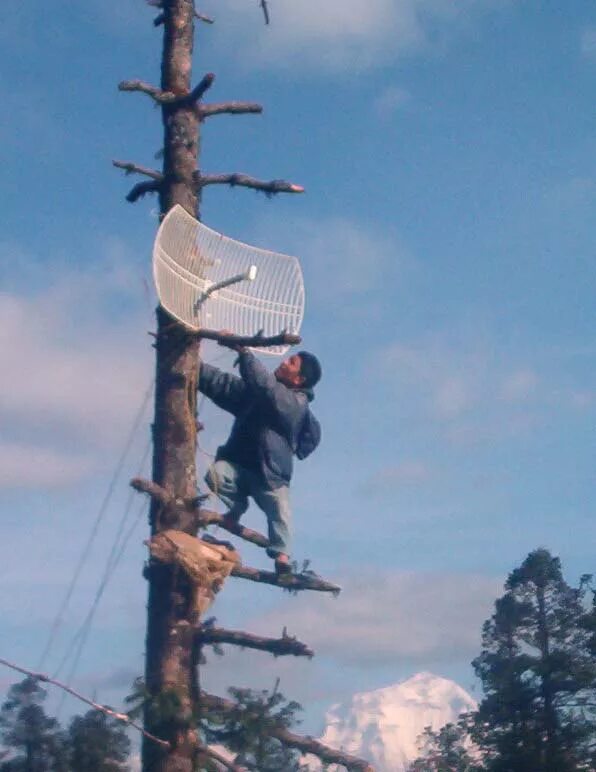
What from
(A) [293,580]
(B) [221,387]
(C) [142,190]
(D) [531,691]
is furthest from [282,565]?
(D) [531,691]

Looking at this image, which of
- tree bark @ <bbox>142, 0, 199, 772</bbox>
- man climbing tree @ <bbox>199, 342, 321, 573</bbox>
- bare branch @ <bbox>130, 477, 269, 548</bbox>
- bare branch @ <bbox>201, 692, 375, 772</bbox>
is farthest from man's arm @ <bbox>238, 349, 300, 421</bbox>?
bare branch @ <bbox>201, 692, 375, 772</bbox>

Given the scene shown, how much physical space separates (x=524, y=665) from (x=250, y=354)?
18701 millimetres

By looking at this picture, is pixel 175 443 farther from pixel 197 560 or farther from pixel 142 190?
pixel 142 190

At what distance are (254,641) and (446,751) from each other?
19.9 metres

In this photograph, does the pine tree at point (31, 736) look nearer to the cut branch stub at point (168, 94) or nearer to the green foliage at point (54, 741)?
the green foliage at point (54, 741)

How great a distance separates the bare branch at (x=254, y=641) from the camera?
25.4 feet

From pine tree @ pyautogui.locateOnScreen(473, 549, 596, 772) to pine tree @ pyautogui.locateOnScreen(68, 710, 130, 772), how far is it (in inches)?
571

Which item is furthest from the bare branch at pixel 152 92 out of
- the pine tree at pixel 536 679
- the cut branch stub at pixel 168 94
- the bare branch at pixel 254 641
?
the pine tree at pixel 536 679

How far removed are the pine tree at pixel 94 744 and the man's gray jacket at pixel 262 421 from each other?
1.89 metres

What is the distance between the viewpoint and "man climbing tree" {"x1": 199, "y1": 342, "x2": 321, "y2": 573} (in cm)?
849

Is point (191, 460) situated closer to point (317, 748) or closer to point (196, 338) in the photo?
point (196, 338)

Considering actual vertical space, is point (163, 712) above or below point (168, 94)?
below

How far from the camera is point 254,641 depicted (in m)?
7.74

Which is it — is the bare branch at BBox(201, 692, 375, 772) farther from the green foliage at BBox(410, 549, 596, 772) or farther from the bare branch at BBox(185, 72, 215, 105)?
the green foliage at BBox(410, 549, 596, 772)
